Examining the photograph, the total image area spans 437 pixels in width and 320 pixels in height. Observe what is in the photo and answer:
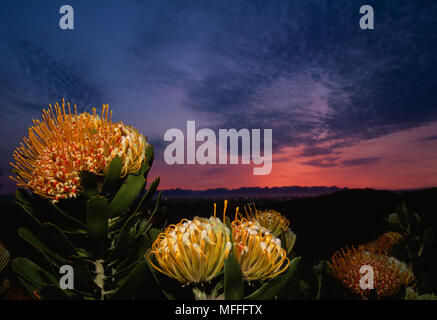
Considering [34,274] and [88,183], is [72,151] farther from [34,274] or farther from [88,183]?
[34,274]

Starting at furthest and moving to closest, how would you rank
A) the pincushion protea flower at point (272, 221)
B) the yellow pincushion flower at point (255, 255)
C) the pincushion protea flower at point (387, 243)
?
1. the pincushion protea flower at point (387, 243)
2. the pincushion protea flower at point (272, 221)
3. the yellow pincushion flower at point (255, 255)

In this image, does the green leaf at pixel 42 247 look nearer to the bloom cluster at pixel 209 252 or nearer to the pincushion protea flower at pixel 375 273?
the bloom cluster at pixel 209 252

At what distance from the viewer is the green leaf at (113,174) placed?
1.43 metres

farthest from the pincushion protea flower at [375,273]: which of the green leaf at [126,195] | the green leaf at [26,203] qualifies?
the green leaf at [26,203]

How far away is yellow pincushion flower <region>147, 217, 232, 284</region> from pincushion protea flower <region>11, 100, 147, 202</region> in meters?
0.53

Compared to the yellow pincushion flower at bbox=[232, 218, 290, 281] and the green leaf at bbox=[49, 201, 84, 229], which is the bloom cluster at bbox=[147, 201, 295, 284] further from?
the green leaf at bbox=[49, 201, 84, 229]

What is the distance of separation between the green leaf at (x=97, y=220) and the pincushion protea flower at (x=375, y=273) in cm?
306

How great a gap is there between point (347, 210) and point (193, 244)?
41.9 ft

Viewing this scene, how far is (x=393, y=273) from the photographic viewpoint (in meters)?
3.22

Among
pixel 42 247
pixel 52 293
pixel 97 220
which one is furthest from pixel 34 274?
pixel 97 220

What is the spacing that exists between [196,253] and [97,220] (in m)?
0.55

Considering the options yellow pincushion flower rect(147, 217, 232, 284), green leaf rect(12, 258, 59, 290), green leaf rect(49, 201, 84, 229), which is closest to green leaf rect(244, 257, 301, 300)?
yellow pincushion flower rect(147, 217, 232, 284)

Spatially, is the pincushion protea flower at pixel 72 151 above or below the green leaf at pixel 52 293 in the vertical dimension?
above
